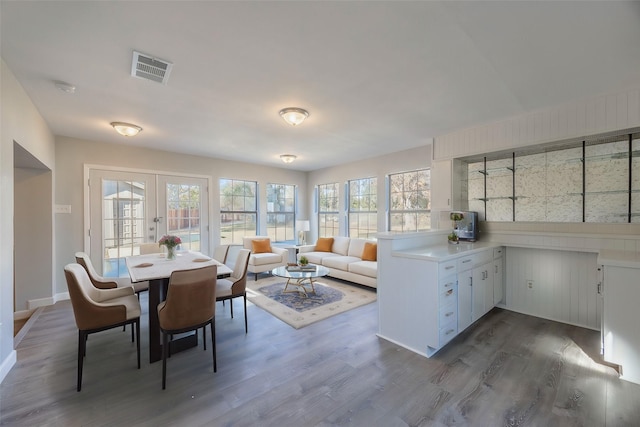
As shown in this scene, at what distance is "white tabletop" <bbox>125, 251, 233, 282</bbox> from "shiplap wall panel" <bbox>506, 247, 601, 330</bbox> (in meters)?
3.81

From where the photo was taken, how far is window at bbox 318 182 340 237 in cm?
676

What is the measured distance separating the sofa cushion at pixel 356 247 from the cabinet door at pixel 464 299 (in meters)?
2.63

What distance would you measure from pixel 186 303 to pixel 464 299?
2770mm

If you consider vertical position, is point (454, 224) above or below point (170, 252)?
above

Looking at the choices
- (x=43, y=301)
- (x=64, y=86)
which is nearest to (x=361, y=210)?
(x=64, y=86)

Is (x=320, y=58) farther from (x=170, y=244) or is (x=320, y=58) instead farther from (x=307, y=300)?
(x=307, y=300)

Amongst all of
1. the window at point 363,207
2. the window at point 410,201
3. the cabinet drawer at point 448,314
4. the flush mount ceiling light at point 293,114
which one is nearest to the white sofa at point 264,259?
the window at point 363,207

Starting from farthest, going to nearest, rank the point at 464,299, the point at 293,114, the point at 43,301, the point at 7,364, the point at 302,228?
the point at 302,228
the point at 43,301
the point at 293,114
the point at 464,299
the point at 7,364

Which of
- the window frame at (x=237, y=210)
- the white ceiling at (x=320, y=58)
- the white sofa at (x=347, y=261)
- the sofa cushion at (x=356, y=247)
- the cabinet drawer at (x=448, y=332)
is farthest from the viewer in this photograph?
the window frame at (x=237, y=210)

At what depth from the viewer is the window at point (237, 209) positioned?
5902mm

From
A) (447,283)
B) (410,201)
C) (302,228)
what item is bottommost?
(447,283)

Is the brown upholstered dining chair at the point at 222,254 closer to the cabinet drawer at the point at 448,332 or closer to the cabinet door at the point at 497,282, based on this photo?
the cabinet drawer at the point at 448,332

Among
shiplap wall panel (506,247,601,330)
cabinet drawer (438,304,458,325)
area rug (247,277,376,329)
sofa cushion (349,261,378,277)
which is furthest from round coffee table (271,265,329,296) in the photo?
shiplap wall panel (506,247,601,330)

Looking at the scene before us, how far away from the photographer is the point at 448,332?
8.51 ft
